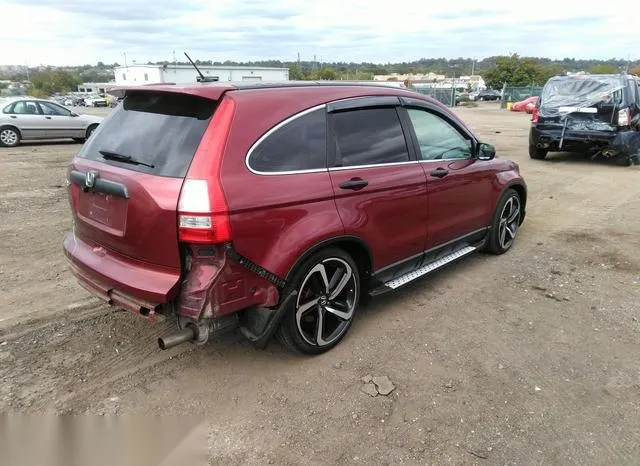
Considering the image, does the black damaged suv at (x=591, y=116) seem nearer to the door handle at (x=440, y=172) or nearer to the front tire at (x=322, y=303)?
the door handle at (x=440, y=172)

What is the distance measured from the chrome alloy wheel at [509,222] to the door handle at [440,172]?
136 cm

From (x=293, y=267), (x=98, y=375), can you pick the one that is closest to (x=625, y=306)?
(x=293, y=267)

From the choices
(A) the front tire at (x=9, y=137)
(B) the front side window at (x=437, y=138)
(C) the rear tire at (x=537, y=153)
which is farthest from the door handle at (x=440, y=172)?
(A) the front tire at (x=9, y=137)

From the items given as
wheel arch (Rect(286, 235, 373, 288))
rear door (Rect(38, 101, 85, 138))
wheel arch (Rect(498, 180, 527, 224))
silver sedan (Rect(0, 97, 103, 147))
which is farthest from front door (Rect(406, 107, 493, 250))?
rear door (Rect(38, 101, 85, 138))

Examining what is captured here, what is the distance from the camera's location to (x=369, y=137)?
3.84 metres

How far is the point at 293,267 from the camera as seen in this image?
3.21m

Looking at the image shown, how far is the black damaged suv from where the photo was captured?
10711 mm

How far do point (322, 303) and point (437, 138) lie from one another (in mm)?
1908

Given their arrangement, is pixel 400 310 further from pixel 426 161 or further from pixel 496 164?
pixel 496 164

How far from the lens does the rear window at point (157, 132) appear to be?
300cm

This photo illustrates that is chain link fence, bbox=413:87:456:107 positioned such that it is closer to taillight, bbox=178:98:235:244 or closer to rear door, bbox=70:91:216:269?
rear door, bbox=70:91:216:269

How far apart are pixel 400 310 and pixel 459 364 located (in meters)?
0.90

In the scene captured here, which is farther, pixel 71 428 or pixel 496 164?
pixel 496 164

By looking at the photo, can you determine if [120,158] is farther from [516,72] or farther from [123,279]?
[516,72]
